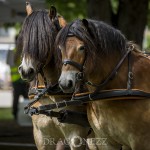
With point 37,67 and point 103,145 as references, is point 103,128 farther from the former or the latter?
point 37,67

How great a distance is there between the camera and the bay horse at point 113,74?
602cm

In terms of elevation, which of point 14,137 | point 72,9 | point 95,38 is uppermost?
point 95,38

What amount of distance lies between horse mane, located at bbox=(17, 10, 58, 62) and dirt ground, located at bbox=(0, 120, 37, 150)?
15.1 ft

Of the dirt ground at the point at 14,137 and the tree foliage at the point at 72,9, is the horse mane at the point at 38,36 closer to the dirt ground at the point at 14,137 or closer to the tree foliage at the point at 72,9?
the dirt ground at the point at 14,137

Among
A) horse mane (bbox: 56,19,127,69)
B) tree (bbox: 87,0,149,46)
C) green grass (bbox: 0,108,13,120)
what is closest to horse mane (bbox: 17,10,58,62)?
horse mane (bbox: 56,19,127,69)

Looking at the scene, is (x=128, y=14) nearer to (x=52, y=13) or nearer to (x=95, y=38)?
(x=52, y=13)

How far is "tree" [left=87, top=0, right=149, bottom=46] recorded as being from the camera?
1302 cm

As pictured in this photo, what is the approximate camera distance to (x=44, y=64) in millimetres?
6734

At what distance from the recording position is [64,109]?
7082 millimetres

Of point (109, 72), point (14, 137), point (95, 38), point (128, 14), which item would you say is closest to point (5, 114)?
point (14, 137)

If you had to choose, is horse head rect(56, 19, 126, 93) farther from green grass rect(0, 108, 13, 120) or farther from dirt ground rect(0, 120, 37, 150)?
green grass rect(0, 108, 13, 120)

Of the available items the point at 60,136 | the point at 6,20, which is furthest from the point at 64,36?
the point at 6,20

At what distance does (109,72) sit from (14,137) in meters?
7.23

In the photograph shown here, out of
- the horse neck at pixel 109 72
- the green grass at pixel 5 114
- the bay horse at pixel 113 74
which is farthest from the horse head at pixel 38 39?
the green grass at pixel 5 114
